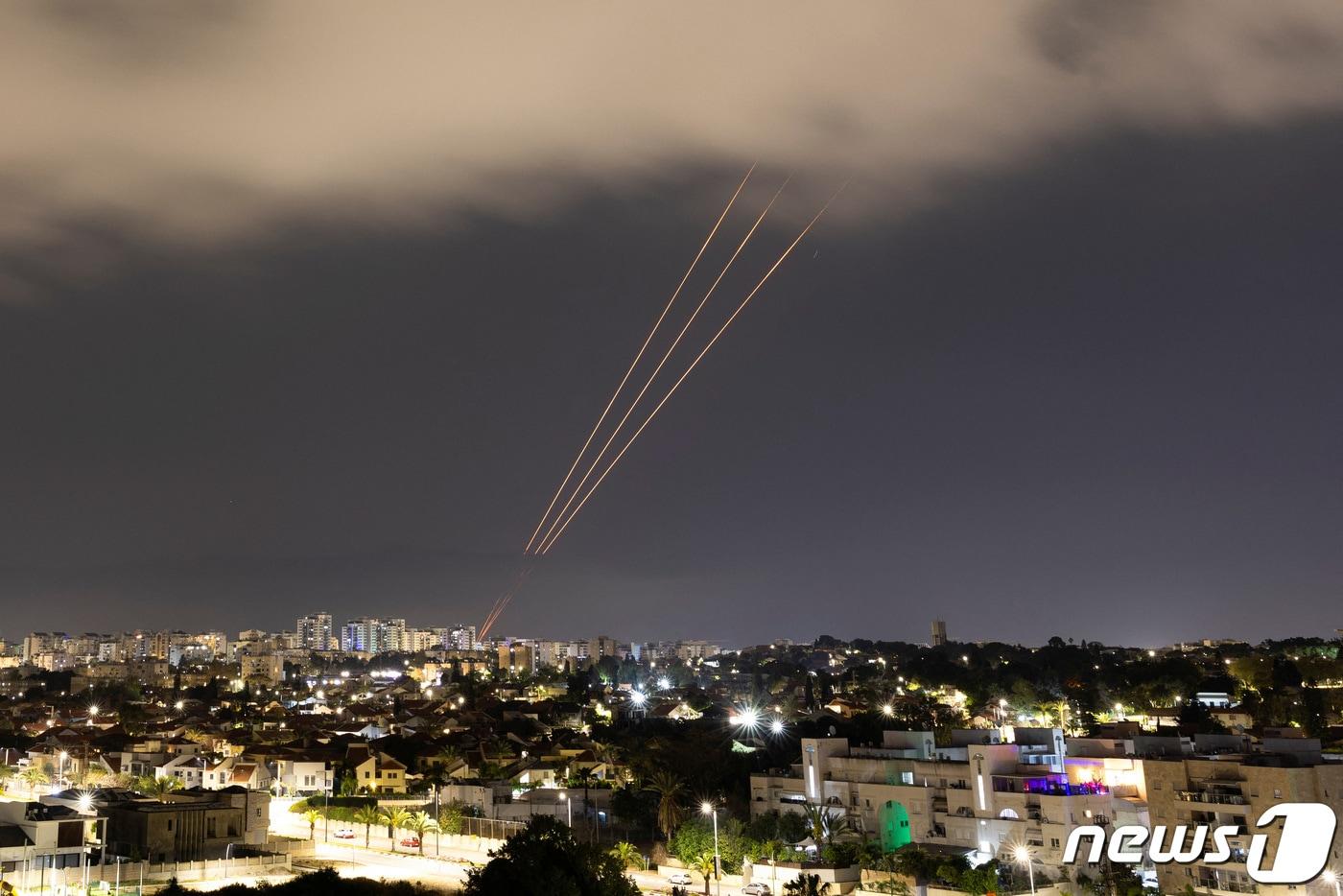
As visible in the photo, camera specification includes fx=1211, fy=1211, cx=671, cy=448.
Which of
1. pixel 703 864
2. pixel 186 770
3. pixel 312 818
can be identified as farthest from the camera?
pixel 186 770

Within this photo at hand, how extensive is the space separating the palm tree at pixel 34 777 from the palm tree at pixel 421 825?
2355 cm

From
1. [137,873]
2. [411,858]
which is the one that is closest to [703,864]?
[411,858]

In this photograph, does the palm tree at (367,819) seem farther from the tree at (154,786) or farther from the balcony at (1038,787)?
the balcony at (1038,787)

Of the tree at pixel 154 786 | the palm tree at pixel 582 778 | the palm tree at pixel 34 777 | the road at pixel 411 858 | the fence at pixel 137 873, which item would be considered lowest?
the road at pixel 411 858

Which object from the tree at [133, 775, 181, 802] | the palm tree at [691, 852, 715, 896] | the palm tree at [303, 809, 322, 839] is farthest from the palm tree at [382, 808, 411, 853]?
the tree at [133, 775, 181, 802]

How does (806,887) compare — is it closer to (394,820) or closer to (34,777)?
(394,820)

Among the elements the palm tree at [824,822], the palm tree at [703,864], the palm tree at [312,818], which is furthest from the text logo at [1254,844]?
the palm tree at [312,818]

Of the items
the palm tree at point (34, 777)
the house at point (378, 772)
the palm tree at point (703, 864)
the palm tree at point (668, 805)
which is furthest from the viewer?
the palm tree at point (34, 777)

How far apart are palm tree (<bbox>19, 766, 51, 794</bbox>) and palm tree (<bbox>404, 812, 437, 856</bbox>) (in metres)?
23.6

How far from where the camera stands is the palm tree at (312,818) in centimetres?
4423

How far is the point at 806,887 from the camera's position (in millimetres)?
29016

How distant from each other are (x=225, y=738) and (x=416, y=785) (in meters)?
A: 23.5

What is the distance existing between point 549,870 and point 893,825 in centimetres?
1385

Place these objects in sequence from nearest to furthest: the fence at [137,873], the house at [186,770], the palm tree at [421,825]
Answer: the fence at [137,873], the palm tree at [421,825], the house at [186,770]
